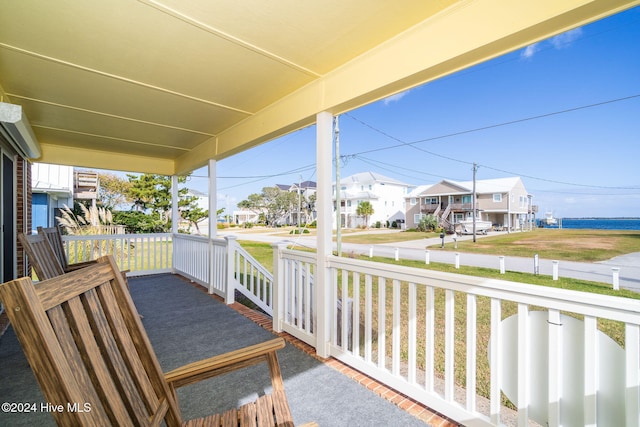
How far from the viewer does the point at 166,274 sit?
6309mm

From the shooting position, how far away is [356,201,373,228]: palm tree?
3.03 metres

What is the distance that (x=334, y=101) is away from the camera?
2506mm

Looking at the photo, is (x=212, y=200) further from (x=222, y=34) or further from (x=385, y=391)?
(x=385, y=391)

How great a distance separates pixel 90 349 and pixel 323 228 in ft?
6.32

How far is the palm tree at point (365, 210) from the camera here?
119 inches

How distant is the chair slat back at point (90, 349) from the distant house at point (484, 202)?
2.04 metres

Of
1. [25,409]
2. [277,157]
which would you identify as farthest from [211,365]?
[277,157]

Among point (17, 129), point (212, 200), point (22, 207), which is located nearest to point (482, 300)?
point (212, 200)

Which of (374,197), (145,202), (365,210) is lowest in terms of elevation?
(365,210)

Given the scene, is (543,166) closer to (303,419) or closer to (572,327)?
(572,327)

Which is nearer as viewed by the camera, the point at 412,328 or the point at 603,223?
the point at 603,223

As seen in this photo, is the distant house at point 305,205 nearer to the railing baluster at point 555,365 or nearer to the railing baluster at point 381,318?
the railing baluster at point 381,318

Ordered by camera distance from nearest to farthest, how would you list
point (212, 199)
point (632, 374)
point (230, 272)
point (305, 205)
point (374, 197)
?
point (632, 374), point (374, 197), point (305, 205), point (230, 272), point (212, 199)

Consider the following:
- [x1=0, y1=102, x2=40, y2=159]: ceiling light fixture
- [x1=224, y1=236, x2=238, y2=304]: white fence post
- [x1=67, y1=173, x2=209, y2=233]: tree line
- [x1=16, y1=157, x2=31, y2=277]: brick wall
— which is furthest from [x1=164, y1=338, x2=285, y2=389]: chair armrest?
[x1=67, y1=173, x2=209, y2=233]: tree line
